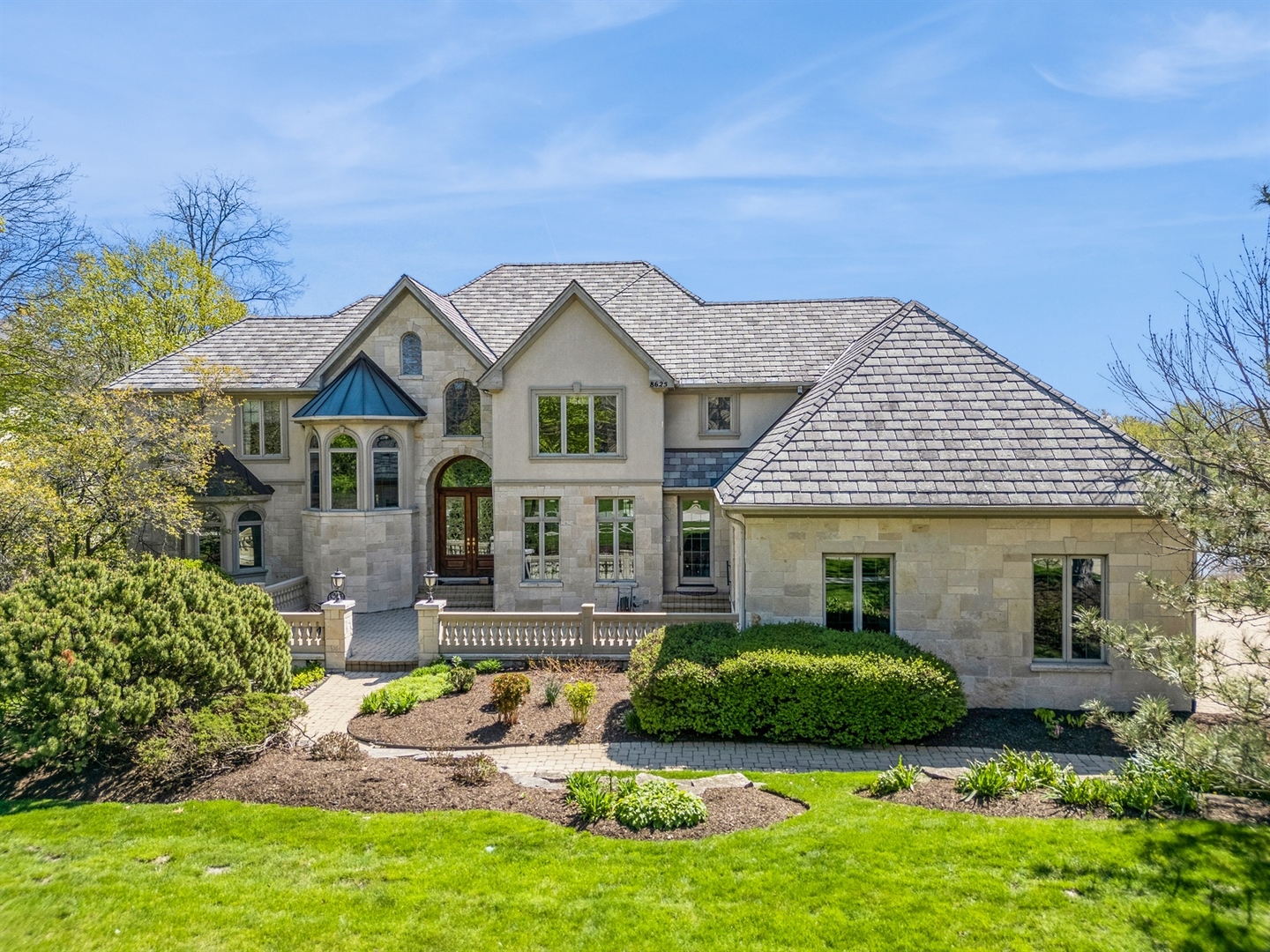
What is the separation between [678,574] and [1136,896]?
14.3 meters

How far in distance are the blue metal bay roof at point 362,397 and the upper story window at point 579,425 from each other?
4.56 meters

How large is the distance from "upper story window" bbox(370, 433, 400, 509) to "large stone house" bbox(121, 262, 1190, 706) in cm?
6

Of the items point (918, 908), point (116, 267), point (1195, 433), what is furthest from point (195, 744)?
point (116, 267)

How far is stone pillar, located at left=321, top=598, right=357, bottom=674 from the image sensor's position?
15422mm

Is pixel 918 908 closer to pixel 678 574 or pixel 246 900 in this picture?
pixel 246 900

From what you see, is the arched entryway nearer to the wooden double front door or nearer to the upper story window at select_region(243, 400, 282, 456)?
the wooden double front door

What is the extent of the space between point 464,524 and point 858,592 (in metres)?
14.1

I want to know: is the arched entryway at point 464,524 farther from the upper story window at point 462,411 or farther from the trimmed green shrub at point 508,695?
the trimmed green shrub at point 508,695

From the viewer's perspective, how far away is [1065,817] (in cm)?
782

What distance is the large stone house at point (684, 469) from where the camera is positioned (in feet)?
40.7

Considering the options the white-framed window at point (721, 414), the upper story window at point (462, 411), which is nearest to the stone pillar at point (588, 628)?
the white-framed window at point (721, 414)

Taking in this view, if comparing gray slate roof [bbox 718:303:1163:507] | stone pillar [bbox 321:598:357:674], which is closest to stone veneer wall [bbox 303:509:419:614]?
stone pillar [bbox 321:598:357:674]

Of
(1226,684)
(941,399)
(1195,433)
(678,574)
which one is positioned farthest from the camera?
(678,574)

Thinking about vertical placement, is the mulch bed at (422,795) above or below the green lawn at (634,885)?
below
